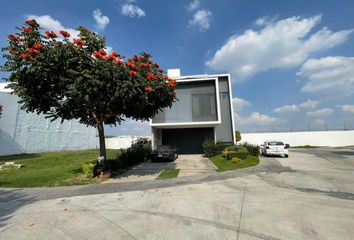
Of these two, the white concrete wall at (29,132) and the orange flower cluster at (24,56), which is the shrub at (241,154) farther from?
the white concrete wall at (29,132)

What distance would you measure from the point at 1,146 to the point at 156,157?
1785cm

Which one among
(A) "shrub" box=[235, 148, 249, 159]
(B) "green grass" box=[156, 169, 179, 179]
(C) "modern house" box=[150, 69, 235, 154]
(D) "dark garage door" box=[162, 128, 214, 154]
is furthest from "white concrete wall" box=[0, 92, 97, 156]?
(A) "shrub" box=[235, 148, 249, 159]

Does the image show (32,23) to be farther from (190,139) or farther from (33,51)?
(190,139)

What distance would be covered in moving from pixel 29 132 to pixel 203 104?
69.6ft

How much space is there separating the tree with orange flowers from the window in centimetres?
976

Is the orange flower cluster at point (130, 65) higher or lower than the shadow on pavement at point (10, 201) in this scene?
higher

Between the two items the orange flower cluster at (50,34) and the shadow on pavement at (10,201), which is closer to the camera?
the shadow on pavement at (10,201)

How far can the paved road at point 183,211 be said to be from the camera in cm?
403

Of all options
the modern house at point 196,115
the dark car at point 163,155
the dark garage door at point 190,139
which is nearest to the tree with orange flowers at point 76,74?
the dark car at point 163,155

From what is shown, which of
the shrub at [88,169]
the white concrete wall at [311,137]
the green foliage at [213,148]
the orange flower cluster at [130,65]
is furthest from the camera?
the white concrete wall at [311,137]

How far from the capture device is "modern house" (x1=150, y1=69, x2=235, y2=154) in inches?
754

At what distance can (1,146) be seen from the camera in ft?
70.9

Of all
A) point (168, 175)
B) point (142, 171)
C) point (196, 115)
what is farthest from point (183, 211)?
point (196, 115)

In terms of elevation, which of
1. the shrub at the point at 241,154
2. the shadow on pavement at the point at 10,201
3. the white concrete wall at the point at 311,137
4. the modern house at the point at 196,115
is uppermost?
the modern house at the point at 196,115
